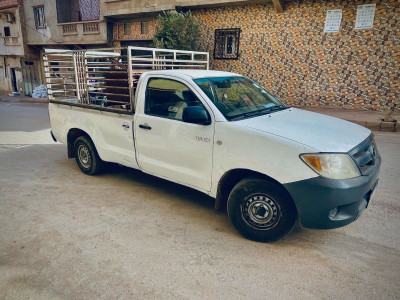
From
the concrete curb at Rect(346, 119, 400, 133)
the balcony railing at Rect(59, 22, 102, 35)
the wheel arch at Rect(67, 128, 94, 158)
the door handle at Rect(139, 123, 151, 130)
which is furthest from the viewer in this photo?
the balcony railing at Rect(59, 22, 102, 35)

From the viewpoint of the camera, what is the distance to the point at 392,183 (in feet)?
14.7

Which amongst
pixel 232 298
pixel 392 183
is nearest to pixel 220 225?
pixel 232 298

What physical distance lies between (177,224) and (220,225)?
20.4 inches

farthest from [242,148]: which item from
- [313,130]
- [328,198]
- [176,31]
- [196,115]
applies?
[176,31]

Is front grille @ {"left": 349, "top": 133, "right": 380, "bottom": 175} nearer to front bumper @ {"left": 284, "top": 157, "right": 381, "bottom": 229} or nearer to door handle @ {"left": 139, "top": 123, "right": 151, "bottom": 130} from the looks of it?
front bumper @ {"left": 284, "top": 157, "right": 381, "bottom": 229}

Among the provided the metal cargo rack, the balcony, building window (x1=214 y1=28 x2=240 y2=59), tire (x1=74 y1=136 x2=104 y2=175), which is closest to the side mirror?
the metal cargo rack

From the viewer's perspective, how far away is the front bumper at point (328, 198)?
2566 millimetres

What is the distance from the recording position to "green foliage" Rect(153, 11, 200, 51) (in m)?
12.5

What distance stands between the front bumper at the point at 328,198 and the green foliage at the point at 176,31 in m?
11.3

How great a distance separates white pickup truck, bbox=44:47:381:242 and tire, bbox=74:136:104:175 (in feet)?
0.82

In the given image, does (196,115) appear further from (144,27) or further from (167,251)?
(144,27)

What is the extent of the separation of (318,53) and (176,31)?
237 inches

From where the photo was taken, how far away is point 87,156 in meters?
5.00

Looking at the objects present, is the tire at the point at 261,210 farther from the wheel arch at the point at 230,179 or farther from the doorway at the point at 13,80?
the doorway at the point at 13,80
